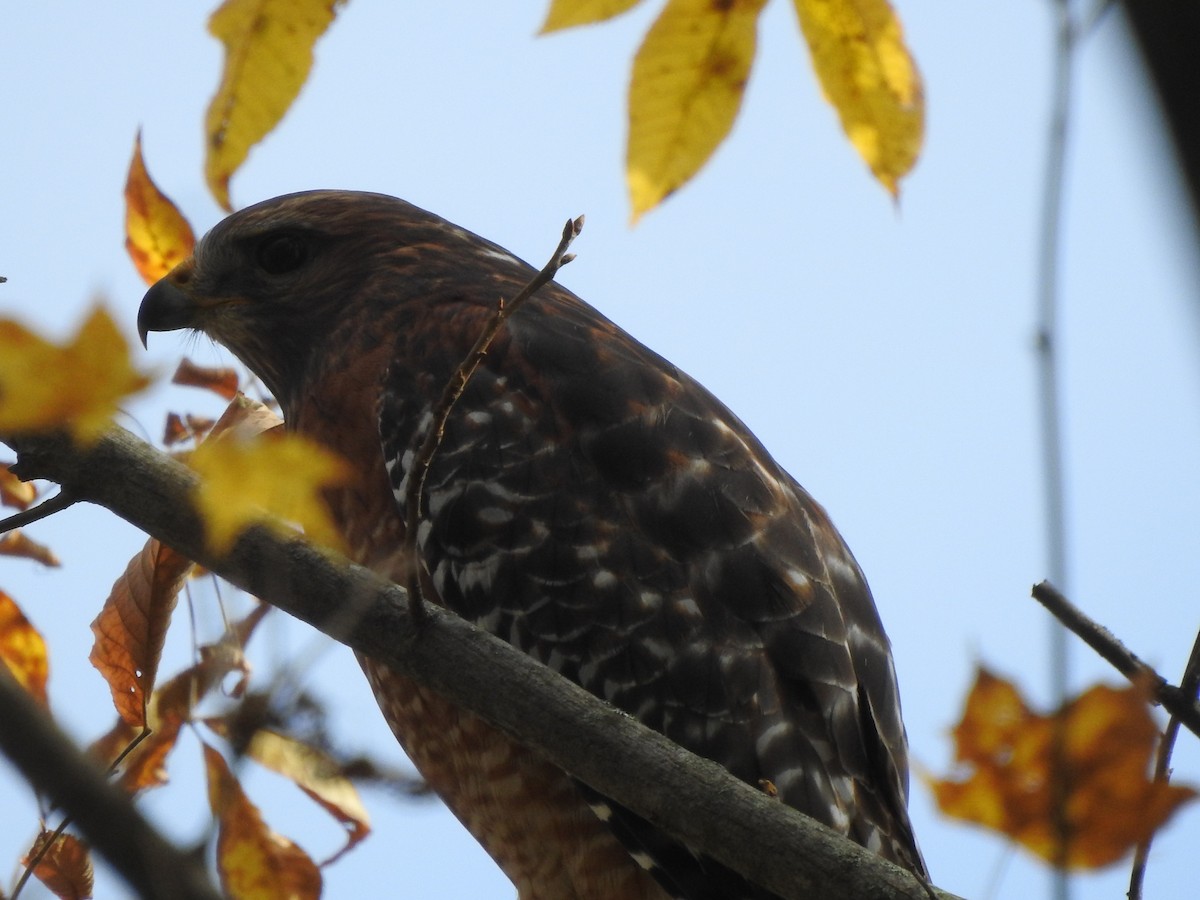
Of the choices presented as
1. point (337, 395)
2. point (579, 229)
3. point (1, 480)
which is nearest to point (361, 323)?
point (337, 395)

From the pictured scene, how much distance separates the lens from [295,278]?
19.4 feet

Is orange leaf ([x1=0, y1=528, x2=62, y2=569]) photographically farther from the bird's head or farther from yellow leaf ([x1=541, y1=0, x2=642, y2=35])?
yellow leaf ([x1=541, y1=0, x2=642, y2=35])

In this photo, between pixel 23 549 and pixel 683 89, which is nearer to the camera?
pixel 683 89

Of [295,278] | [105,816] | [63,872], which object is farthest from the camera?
[295,278]

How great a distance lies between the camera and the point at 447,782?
4773 mm

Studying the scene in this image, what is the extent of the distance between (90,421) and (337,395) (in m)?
3.32

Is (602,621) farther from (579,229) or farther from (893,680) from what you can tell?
(579,229)

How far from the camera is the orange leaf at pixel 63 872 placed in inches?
131

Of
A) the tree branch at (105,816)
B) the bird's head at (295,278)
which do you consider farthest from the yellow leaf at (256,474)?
the bird's head at (295,278)

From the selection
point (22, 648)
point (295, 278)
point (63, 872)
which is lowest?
point (63, 872)

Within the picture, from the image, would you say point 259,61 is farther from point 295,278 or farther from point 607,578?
point 295,278

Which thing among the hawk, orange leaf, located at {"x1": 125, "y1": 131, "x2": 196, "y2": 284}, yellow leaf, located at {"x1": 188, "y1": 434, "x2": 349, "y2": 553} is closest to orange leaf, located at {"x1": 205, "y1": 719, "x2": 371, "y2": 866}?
the hawk

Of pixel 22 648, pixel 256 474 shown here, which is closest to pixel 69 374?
pixel 256 474

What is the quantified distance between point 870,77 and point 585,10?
1.98 feet
